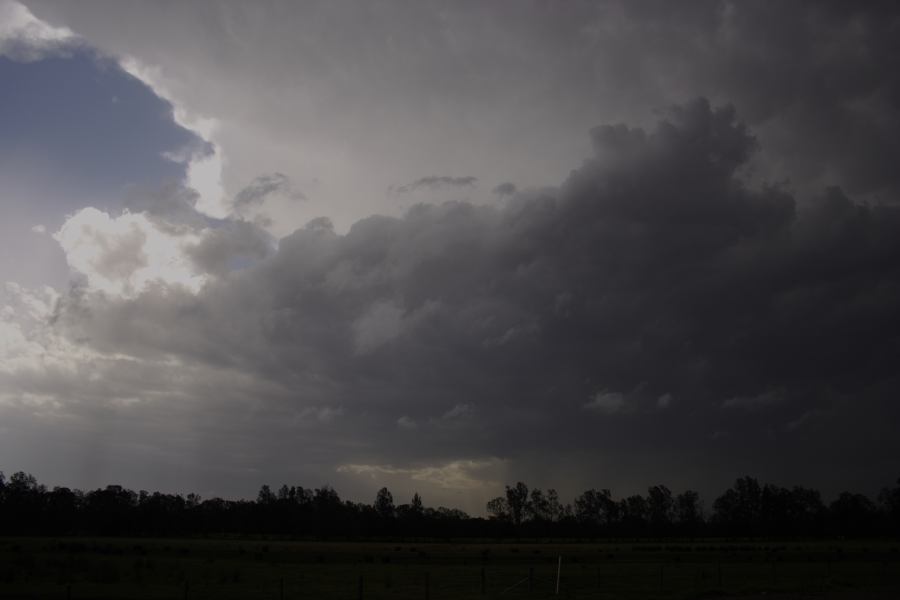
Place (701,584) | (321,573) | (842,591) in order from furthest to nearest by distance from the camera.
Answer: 1. (321,573)
2. (701,584)
3. (842,591)

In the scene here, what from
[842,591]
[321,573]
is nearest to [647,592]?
[842,591]

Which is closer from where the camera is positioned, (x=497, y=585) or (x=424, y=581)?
(x=497, y=585)

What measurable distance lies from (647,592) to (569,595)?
602 centimetres

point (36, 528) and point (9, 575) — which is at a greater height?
point (9, 575)

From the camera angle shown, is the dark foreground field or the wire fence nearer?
the wire fence

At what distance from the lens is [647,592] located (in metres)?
43.0

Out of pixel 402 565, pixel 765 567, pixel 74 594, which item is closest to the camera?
pixel 74 594

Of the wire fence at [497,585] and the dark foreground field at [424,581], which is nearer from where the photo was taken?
the wire fence at [497,585]

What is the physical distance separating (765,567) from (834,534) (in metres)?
160

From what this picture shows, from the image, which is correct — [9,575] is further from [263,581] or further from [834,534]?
[834,534]

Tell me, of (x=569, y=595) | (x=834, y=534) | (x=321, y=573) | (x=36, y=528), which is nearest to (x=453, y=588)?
(x=569, y=595)

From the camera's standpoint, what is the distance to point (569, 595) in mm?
40625

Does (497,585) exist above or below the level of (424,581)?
above

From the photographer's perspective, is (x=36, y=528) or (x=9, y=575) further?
(x=36, y=528)
